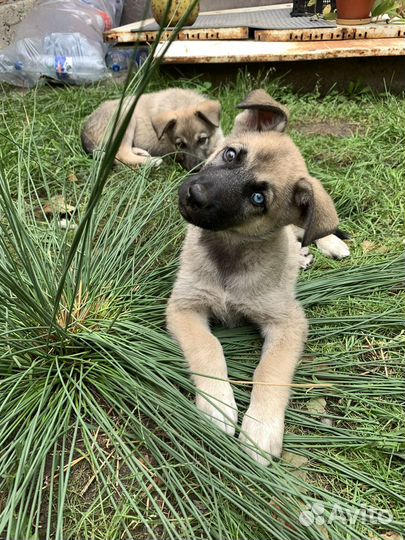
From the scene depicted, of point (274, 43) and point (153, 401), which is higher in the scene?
point (274, 43)

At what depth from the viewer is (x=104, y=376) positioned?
2129mm

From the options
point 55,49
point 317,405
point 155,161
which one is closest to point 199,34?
point 55,49

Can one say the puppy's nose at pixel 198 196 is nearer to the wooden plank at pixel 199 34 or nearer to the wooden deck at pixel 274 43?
the wooden deck at pixel 274 43

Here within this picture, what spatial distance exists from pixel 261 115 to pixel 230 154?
0.38 m

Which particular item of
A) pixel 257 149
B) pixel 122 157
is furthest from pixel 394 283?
pixel 122 157

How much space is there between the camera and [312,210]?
2258 mm

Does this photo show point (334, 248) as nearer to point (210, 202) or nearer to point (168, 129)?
point (210, 202)

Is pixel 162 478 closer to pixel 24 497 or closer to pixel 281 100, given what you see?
pixel 24 497

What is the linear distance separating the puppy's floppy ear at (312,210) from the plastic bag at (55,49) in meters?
4.47

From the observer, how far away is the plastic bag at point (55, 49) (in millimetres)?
5855

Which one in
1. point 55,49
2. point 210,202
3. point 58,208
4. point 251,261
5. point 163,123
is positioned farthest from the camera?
point 55,49

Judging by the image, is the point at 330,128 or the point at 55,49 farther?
the point at 55,49

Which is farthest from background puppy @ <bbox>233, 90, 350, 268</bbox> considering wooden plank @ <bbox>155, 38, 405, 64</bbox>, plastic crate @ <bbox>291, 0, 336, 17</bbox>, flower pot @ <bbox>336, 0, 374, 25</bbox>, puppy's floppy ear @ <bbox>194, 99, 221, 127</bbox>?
plastic crate @ <bbox>291, 0, 336, 17</bbox>

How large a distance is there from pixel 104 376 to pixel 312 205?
3.92 feet
